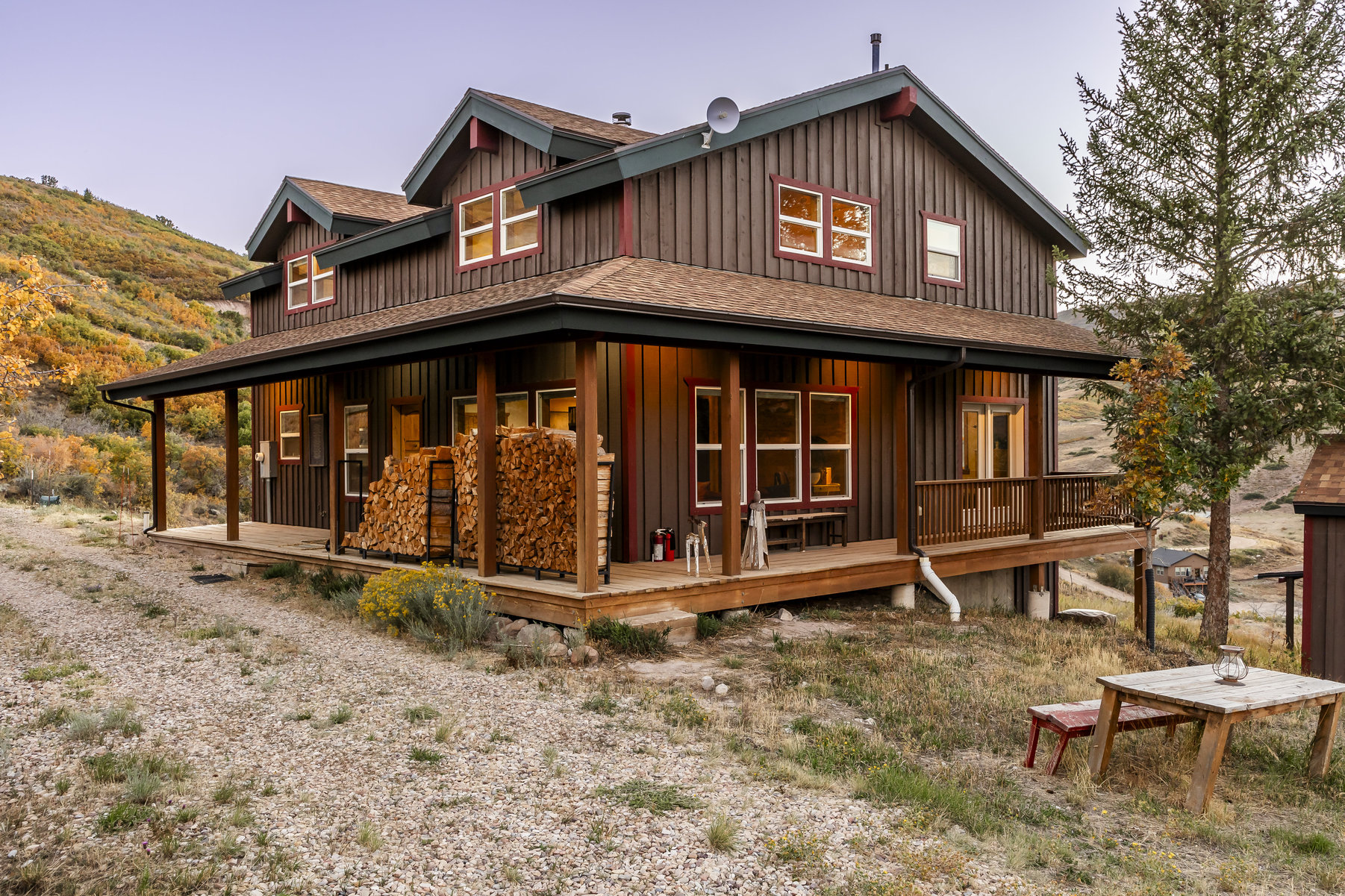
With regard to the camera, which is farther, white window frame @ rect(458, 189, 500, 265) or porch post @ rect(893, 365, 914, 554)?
white window frame @ rect(458, 189, 500, 265)

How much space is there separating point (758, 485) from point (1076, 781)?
22.9 ft

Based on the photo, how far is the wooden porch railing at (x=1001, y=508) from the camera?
468 inches

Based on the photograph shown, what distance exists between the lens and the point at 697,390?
1142 cm

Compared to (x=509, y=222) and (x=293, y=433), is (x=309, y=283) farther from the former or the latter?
(x=509, y=222)

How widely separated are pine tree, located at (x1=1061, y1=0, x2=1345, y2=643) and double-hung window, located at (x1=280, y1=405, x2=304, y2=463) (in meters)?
13.4

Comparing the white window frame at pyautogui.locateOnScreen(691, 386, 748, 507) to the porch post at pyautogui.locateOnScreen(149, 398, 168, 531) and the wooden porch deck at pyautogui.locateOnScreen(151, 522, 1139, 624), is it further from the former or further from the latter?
the porch post at pyautogui.locateOnScreen(149, 398, 168, 531)

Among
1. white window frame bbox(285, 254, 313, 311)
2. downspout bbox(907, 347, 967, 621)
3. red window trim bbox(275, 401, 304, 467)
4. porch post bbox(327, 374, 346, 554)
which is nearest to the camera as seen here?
downspout bbox(907, 347, 967, 621)

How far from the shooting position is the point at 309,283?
643 inches

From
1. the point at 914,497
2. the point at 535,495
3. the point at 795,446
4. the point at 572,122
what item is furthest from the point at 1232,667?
the point at 572,122

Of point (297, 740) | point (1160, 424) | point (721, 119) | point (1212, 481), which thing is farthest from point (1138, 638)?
point (297, 740)

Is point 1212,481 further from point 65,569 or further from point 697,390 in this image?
point 65,569

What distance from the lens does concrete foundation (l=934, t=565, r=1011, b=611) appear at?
44.0 ft

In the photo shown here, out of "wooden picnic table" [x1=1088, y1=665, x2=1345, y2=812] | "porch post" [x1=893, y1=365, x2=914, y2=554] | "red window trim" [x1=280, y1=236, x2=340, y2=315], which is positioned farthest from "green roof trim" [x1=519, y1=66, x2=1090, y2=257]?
"wooden picnic table" [x1=1088, y1=665, x2=1345, y2=812]

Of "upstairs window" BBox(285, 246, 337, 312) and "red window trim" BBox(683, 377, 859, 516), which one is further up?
"upstairs window" BBox(285, 246, 337, 312)
